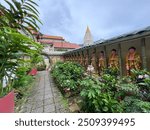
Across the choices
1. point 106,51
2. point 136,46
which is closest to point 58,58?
point 106,51

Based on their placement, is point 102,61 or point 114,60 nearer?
point 114,60

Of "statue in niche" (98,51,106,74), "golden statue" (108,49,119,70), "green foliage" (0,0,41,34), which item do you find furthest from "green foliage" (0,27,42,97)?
"statue in niche" (98,51,106,74)

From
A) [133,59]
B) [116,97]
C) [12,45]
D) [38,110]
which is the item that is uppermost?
[133,59]

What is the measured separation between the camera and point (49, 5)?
2451 millimetres

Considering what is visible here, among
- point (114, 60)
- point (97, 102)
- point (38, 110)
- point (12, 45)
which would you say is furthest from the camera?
point (114, 60)

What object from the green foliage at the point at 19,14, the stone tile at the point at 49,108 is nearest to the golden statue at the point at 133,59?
the stone tile at the point at 49,108

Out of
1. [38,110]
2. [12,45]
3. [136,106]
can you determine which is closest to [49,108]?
[38,110]

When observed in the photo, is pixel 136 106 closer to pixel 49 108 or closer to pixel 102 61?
pixel 49 108

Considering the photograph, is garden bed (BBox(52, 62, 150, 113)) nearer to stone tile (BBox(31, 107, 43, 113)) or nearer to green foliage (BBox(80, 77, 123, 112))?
green foliage (BBox(80, 77, 123, 112))

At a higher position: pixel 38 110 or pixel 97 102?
pixel 97 102

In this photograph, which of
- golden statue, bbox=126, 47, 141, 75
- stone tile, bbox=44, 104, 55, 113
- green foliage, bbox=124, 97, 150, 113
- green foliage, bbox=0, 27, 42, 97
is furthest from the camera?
golden statue, bbox=126, 47, 141, 75

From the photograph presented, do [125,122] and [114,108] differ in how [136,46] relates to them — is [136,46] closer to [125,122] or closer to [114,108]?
[114,108]

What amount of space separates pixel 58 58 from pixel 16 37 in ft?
84.2

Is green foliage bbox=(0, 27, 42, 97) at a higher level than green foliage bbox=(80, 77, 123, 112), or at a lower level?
higher
